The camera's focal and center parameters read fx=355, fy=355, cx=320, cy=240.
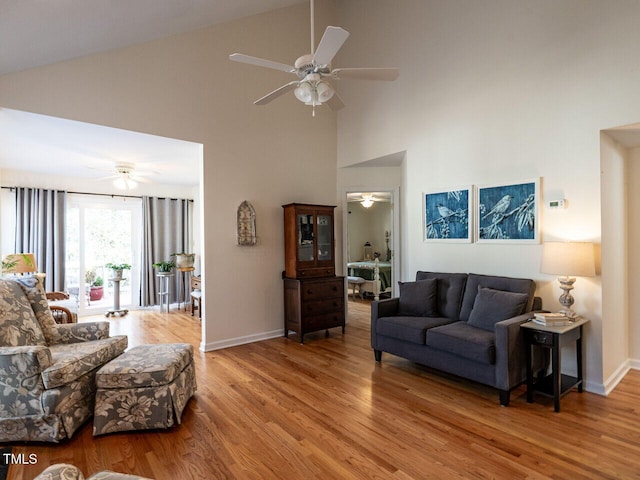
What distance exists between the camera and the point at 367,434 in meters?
2.38

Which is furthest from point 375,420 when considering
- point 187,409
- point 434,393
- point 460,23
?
point 460,23

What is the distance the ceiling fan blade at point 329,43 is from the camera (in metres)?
2.03

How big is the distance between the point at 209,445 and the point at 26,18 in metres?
3.04

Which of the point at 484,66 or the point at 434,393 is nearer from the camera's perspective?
the point at 434,393

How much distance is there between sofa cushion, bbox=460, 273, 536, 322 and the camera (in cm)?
322

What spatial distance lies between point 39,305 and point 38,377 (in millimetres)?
908

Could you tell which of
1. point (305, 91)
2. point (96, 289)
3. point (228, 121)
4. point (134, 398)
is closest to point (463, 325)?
point (305, 91)

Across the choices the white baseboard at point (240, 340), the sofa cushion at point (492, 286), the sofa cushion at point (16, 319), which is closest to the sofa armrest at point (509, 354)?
the sofa cushion at point (492, 286)

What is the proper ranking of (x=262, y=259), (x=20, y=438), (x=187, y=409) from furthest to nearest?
(x=262, y=259)
(x=187, y=409)
(x=20, y=438)

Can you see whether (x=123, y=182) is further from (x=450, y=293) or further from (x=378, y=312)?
(x=450, y=293)

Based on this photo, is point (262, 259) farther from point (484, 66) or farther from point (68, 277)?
point (68, 277)

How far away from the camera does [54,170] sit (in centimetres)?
557

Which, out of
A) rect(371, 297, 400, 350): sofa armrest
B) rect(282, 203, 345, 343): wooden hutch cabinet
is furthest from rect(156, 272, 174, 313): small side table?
rect(371, 297, 400, 350): sofa armrest

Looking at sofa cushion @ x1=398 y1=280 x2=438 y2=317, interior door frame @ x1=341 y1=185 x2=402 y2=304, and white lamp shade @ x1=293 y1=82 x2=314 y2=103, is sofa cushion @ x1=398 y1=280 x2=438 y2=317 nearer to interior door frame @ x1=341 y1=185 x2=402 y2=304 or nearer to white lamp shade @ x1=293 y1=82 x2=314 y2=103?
interior door frame @ x1=341 y1=185 x2=402 y2=304
